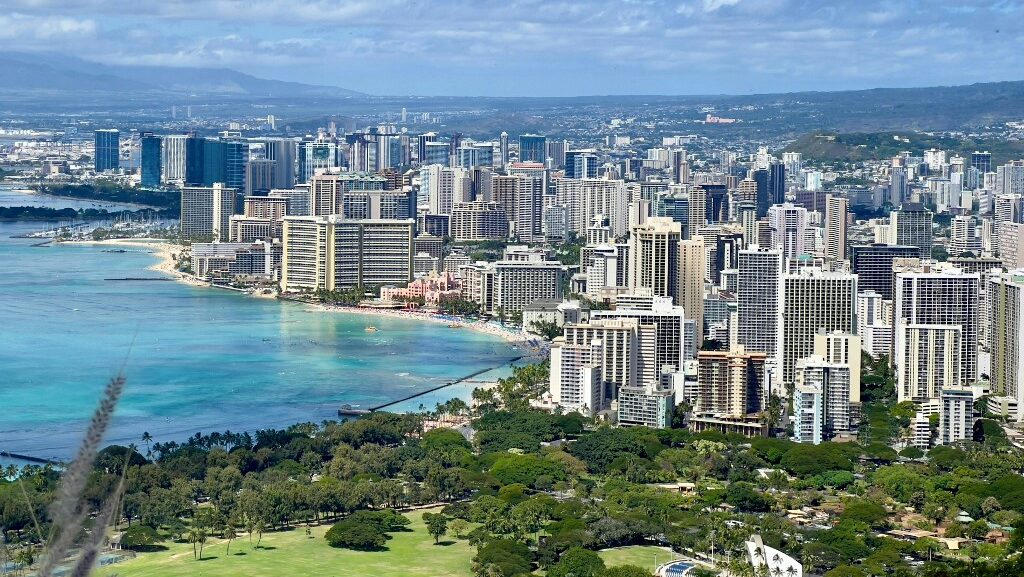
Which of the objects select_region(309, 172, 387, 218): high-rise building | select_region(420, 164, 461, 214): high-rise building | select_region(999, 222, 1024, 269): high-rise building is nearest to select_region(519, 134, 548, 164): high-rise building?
select_region(420, 164, 461, 214): high-rise building

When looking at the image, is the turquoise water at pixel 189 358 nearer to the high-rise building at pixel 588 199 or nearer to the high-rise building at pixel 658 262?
the high-rise building at pixel 658 262

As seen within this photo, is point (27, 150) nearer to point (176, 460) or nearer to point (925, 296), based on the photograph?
point (925, 296)

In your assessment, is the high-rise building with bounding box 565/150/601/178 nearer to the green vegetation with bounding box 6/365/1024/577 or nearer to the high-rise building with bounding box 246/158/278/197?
the high-rise building with bounding box 246/158/278/197

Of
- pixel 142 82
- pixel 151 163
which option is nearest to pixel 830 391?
pixel 151 163

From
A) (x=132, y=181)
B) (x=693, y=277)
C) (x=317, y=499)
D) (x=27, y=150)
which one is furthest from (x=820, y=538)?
(x=27, y=150)

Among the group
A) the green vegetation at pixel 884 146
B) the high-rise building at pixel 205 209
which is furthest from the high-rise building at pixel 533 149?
the high-rise building at pixel 205 209

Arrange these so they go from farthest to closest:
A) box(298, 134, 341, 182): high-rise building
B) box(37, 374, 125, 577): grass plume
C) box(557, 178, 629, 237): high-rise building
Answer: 1. box(298, 134, 341, 182): high-rise building
2. box(557, 178, 629, 237): high-rise building
3. box(37, 374, 125, 577): grass plume

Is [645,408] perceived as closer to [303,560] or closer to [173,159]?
[303,560]

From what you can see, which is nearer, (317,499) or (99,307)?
(317,499)
